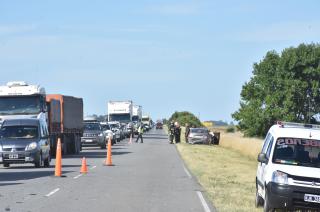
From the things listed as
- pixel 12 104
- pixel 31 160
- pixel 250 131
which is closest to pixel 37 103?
pixel 12 104

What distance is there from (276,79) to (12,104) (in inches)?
2198

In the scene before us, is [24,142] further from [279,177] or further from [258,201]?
[279,177]

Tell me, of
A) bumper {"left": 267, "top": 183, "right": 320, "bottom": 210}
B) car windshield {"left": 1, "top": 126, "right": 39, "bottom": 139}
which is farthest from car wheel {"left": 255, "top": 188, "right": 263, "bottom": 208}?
car windshield {"left": 1, "top": 126, "right": 39, "bottom": 139}

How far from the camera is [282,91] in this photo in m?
87.4

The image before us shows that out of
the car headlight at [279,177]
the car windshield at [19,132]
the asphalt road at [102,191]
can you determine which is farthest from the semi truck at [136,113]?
the car headlight at [279,177]

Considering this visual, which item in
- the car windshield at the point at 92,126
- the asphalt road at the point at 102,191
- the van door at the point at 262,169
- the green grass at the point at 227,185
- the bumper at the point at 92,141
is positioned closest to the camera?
the van door at the point at 262,169

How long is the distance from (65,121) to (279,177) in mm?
29144

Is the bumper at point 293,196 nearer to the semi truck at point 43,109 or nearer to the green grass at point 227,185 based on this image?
the green grass at point 227,185

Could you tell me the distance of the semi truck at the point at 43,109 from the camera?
Result: 35812 mm

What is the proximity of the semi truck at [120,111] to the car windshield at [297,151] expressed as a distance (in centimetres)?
6484

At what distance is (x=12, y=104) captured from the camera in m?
36.1

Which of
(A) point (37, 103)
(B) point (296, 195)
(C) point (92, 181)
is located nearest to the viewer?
(B) point (296, 195)

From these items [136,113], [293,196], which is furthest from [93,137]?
[136,113]

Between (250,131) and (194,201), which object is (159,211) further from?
(250,131)
